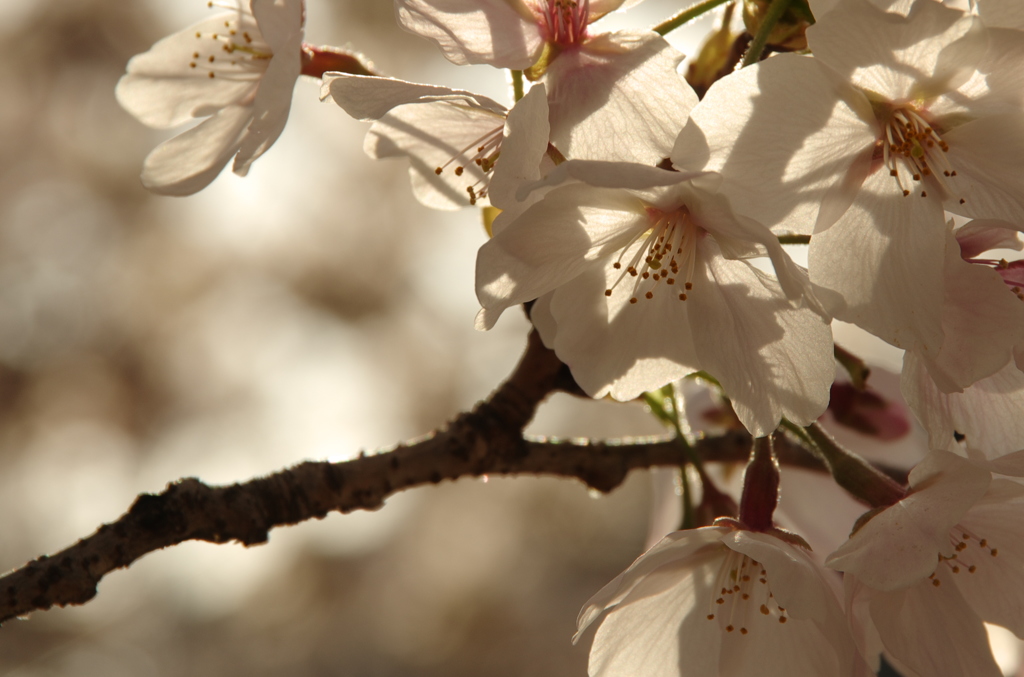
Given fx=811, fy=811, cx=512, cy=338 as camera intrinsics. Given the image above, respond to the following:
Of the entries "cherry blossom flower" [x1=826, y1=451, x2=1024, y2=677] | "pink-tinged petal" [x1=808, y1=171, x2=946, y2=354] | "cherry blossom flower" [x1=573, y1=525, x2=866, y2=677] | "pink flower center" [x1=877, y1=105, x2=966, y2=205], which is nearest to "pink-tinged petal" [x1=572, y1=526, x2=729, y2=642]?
"cherry blossom flower" [x1=573, y1=525, x2=866, y2=677]

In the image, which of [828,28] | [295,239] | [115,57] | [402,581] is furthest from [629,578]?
[402,581]

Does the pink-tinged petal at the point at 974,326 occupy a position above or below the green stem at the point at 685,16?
below

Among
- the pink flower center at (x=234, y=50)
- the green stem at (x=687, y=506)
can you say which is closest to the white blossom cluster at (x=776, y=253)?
the green stem at (x=687, y=506)

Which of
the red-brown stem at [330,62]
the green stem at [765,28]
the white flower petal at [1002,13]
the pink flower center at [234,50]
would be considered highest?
the pink flower center at [234,50]

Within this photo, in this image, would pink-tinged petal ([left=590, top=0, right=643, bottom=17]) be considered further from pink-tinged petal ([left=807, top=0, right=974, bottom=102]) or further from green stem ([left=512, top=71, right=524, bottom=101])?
pink-tinged petal ([left=807, top=0, right=974, bottom=102])

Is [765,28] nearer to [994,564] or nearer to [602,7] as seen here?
[602,7]

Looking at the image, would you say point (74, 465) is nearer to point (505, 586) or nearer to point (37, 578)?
point (505, 586)

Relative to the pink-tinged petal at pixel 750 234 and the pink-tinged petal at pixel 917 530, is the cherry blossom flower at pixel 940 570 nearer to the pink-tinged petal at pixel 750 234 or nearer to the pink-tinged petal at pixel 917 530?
the pink-tinged petal at pixel 917 530
